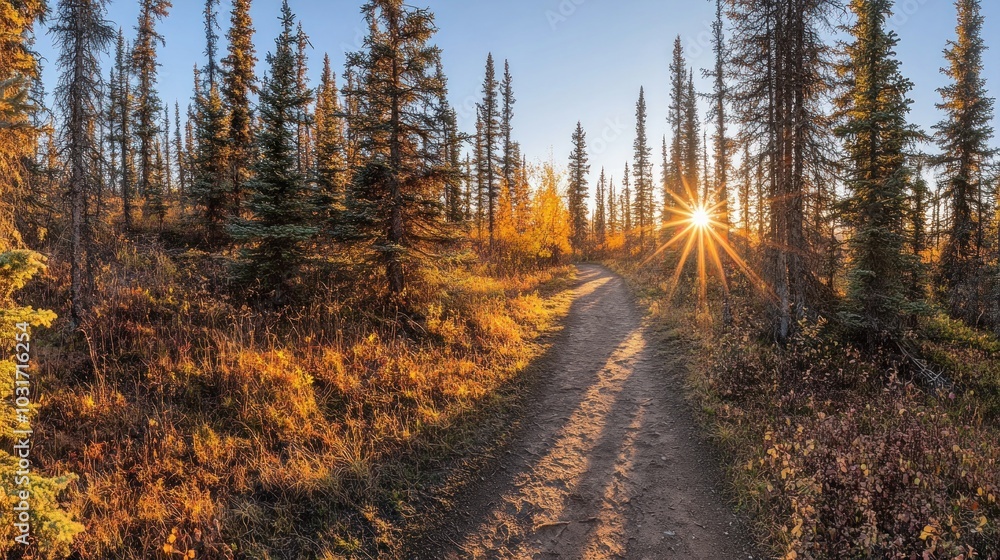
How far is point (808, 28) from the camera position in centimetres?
1070

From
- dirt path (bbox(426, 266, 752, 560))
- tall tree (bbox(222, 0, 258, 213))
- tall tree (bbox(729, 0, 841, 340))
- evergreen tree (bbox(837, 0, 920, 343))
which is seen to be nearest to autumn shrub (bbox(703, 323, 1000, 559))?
dirt path (bbox(426, 266, 752, 560))

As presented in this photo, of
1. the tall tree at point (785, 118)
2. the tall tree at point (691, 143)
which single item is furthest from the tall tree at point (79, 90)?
the tall tree at point (691, 143)

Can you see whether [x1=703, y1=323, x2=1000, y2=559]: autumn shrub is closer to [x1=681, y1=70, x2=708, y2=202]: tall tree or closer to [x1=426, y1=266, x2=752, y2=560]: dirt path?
[x1=426, y1=266, x2=752, y2=560]: dirt path

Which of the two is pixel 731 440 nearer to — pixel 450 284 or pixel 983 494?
pixel 983 494

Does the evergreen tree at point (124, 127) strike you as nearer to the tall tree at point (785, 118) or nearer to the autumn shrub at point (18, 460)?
the autumn shrub at point (18, 460)

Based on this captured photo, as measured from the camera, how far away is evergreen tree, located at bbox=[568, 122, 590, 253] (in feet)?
152

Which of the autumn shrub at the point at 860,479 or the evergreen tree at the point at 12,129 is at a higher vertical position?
the evergreen tree at the point at 12,129

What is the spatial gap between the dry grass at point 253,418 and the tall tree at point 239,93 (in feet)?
29.1

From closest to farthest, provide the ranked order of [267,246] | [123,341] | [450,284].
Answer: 1. [123,341]
2. [267,246]
3. [450,284]

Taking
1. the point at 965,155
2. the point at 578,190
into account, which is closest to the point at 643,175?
the point at 578,190

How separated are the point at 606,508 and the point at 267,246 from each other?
10643 mm

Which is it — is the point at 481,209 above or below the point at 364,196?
above

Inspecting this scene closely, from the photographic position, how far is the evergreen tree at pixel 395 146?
10602 millimetres

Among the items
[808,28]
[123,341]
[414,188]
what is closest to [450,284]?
[414,188]
